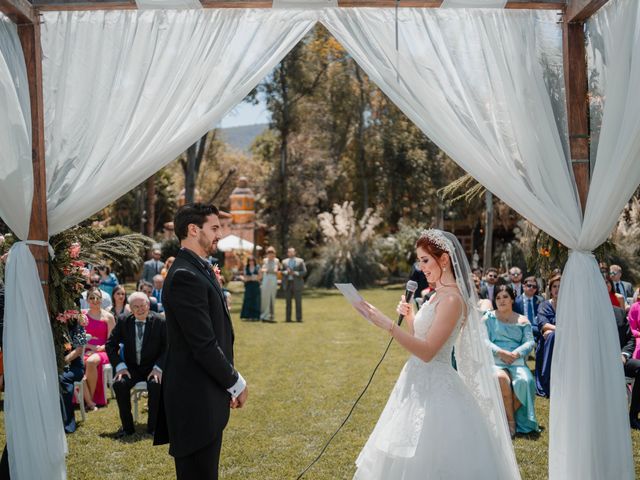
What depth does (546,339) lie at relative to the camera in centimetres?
788

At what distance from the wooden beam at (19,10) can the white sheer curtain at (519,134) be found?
78.7 inches

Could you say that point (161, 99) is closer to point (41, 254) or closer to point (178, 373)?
point (41, 254)

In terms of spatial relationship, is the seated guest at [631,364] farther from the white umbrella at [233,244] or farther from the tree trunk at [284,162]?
the tree trunk at [284,162]

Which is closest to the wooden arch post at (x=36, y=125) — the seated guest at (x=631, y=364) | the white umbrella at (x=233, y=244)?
the seated guest at (x=631, y=364)

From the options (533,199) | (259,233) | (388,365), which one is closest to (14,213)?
(533,199)

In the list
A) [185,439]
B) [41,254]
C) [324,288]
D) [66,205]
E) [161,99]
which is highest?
[161,99]

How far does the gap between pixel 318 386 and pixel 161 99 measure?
494 cm

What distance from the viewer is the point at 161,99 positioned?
474cm

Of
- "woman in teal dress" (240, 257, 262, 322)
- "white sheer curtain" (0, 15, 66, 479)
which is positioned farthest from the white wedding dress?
"woman in teal dress" (240, 257, 262, 322)

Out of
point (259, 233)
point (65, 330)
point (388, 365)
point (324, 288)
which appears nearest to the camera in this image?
point (65, 330)

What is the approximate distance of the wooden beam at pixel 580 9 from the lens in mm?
4484

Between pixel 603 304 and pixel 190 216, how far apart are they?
8.82 ft

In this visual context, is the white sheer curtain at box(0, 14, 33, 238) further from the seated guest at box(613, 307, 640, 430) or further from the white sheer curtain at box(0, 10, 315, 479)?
the seated guest at box(613, 307, 640, 430)

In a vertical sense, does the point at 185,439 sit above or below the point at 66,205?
below
